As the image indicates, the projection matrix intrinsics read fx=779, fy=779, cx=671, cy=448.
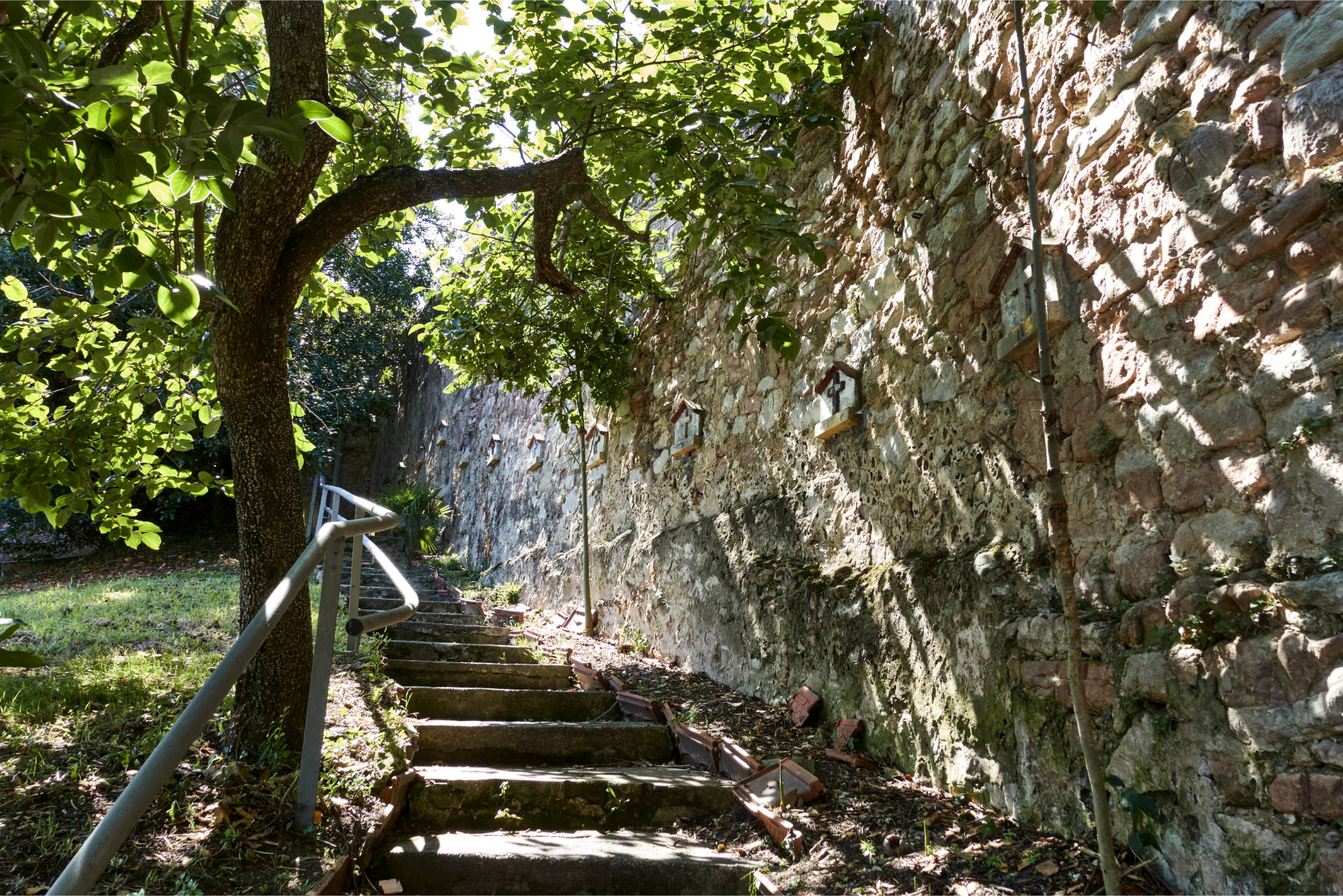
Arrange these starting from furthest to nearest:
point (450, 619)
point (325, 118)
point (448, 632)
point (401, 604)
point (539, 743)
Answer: point (450, 619)
point (401, 604)
point (448, 632)
point (539, 743)
point (325, 118)

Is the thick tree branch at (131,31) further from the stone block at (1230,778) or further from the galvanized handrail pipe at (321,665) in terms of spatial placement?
the stone block at (1230,778)

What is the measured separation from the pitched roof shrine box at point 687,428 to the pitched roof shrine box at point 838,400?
1.24m

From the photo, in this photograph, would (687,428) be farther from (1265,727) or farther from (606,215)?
(1265,727)

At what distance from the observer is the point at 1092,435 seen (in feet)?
6.41

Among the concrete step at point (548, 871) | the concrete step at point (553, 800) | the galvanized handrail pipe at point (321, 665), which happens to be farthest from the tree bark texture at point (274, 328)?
the concrete step at point (548, 871)

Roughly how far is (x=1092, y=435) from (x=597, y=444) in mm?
4273

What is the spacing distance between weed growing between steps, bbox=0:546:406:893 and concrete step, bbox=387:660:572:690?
0.19 metres

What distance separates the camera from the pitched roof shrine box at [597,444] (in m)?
5.80

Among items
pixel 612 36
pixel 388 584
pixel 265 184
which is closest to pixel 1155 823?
pixel 265 184

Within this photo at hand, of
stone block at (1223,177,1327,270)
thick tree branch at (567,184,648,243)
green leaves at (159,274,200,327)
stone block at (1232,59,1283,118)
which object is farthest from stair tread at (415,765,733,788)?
thick tree branch at (567,184,648,243)

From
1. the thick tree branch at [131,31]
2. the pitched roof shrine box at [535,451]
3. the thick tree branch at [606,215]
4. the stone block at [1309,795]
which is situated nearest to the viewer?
the stone block at [1309,795]

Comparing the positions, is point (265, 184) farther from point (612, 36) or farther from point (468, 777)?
point (468, 777)

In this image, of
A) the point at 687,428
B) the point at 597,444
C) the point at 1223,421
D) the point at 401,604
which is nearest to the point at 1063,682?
the point at 1223,421

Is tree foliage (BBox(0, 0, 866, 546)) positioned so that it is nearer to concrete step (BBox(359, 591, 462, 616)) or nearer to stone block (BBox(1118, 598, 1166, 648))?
stone block (BBox(1118, 598, 1166, 648))
